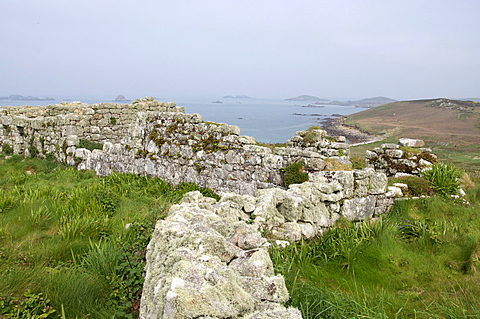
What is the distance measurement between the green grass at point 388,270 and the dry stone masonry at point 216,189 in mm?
536

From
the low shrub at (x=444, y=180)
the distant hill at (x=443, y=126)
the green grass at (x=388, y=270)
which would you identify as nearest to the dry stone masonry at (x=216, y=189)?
the green grass at (x=388, y=270)

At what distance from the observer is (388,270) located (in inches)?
200

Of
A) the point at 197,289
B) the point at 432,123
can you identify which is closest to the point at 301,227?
the point at 197,289

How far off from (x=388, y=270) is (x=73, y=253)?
5.30m

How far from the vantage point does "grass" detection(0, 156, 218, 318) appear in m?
3.34

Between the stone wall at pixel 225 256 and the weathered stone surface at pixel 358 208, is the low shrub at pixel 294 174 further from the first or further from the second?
the stone wall at pixel 225 256

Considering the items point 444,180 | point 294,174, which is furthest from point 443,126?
point 294,174

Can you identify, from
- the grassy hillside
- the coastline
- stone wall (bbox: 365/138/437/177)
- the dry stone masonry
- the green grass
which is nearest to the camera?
the dry stone masonry

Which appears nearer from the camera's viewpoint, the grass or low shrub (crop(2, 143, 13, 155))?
the grass

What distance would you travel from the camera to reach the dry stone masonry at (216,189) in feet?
8.73

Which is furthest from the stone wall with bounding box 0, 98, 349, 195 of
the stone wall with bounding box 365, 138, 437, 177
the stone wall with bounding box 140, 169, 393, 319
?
the stone wall with bounding box 140, 169, 393, 319

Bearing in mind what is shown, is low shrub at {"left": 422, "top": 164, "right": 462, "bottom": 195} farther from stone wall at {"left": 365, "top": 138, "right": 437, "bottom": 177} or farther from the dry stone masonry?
the dry stone masonry

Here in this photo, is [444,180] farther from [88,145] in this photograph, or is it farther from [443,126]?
[443,126]

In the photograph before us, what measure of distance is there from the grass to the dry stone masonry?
62cm
